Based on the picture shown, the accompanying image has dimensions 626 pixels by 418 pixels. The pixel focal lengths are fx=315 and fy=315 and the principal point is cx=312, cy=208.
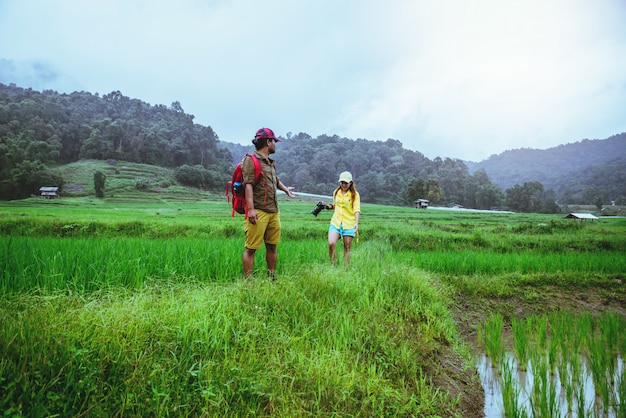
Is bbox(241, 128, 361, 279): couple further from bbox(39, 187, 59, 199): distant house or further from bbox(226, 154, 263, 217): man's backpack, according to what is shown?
bbox(39, 187, 59, 199): distant house

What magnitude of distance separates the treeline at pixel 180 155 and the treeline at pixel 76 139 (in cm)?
2

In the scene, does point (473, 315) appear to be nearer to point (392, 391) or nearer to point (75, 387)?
point (392, 391)

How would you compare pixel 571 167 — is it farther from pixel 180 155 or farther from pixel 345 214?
pixel 180 155

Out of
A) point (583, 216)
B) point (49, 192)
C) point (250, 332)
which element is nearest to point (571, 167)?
point (583, 216)

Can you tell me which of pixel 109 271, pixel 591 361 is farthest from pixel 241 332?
pixel 591 361

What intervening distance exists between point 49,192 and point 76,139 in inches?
136

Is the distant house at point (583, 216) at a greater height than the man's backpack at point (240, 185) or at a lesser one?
lesser

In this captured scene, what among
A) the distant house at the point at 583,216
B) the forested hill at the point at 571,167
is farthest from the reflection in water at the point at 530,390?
the forested hill at the point at 571,167

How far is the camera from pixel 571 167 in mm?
13273

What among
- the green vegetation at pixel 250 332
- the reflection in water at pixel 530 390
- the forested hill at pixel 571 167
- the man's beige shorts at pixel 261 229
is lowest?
the reflection in water at pixel 530 390

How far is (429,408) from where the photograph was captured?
1857 mm

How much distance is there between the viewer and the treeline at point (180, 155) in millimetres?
6523

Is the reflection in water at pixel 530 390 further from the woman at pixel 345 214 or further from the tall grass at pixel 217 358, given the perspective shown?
the woman at pixel 345 214

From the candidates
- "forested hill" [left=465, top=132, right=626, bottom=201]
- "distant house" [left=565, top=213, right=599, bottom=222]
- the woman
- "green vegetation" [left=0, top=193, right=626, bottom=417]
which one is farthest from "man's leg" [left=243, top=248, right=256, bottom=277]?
"forested hill" [left=465, top=132, right=626, bottom=201]
